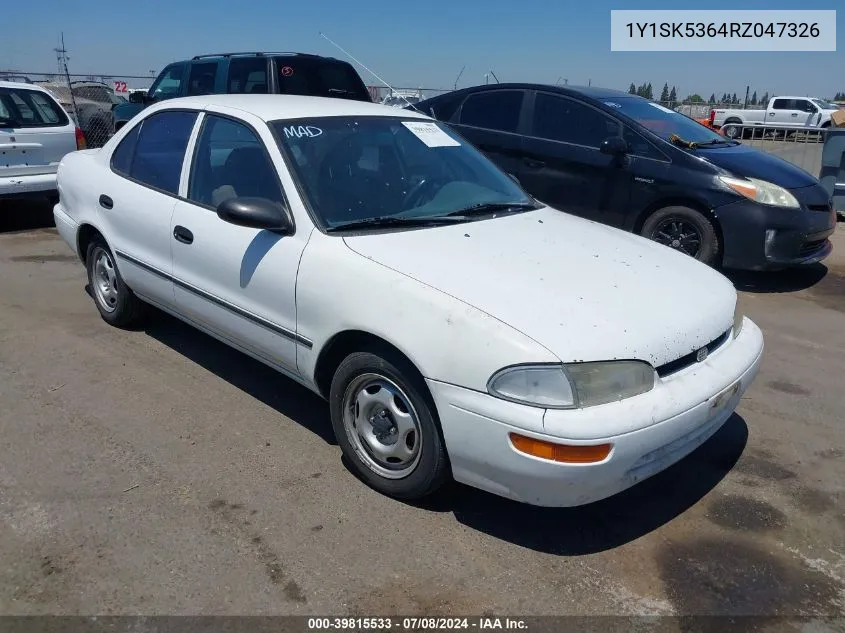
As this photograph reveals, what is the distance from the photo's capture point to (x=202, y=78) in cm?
945

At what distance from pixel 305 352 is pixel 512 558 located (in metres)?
1.28

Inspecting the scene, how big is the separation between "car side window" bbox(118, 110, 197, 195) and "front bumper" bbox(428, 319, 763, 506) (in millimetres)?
2326

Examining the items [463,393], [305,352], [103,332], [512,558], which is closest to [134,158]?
[103,332]

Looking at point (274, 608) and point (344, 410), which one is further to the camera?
point (344, 410)

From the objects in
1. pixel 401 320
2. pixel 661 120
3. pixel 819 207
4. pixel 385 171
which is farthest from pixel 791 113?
pixel 401 320

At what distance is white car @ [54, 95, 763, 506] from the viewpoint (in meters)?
2.55

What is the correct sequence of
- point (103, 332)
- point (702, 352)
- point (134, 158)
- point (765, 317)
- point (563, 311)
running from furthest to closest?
1. point (765, 317)
2. point (103, 332)
3. point (134, 158)
4. point (702, 352)
5. point (563, 311)

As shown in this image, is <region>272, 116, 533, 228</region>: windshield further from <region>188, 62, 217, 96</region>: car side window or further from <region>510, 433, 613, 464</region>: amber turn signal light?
<region>188, 62, 217, 96</region>: car side window

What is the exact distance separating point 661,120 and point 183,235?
4904mm

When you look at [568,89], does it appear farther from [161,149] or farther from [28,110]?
[28,110]

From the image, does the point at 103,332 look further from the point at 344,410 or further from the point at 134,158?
the point at 344,410

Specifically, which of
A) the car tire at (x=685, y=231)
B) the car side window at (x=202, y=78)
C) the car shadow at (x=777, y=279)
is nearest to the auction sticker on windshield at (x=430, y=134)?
the car tire at (x=685, y=231)

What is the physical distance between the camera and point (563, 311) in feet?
8.87

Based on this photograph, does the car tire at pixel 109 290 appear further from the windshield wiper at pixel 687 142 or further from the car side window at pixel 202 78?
the car side window at pixel 202 78
